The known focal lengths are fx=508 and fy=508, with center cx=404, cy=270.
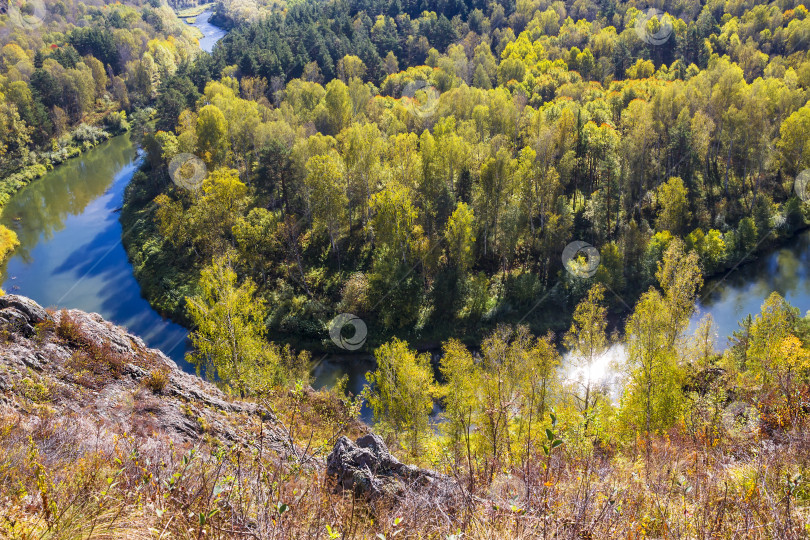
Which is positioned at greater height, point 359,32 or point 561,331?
point 359,32

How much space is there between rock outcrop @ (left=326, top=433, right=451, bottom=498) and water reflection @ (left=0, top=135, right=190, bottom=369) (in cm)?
2553

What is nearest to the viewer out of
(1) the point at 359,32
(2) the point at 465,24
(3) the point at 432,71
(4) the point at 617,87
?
(4) the point at 617,87

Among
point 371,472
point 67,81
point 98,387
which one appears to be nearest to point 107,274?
point 98,387

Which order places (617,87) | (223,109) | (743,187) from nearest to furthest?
(743,187)
(223,109)
(617,87)

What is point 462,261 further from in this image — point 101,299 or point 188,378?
point 101,299

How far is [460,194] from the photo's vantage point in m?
43.2

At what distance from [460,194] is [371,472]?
35.1 m

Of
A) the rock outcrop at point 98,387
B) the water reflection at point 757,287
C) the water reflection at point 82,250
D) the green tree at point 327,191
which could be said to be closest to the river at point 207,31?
the water reflection at point 82,250

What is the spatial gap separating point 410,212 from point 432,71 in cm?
4402

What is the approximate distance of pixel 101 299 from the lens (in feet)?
129

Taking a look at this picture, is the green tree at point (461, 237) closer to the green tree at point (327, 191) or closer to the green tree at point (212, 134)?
the green tree at point (327, 191)

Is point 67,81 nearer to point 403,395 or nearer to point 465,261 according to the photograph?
point 465,261

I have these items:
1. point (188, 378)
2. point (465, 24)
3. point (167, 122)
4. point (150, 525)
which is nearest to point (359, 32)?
point (465, 24)

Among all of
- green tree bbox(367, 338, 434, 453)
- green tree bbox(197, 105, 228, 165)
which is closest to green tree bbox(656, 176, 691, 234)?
green tree bbox(367, 338, 434, 453)
